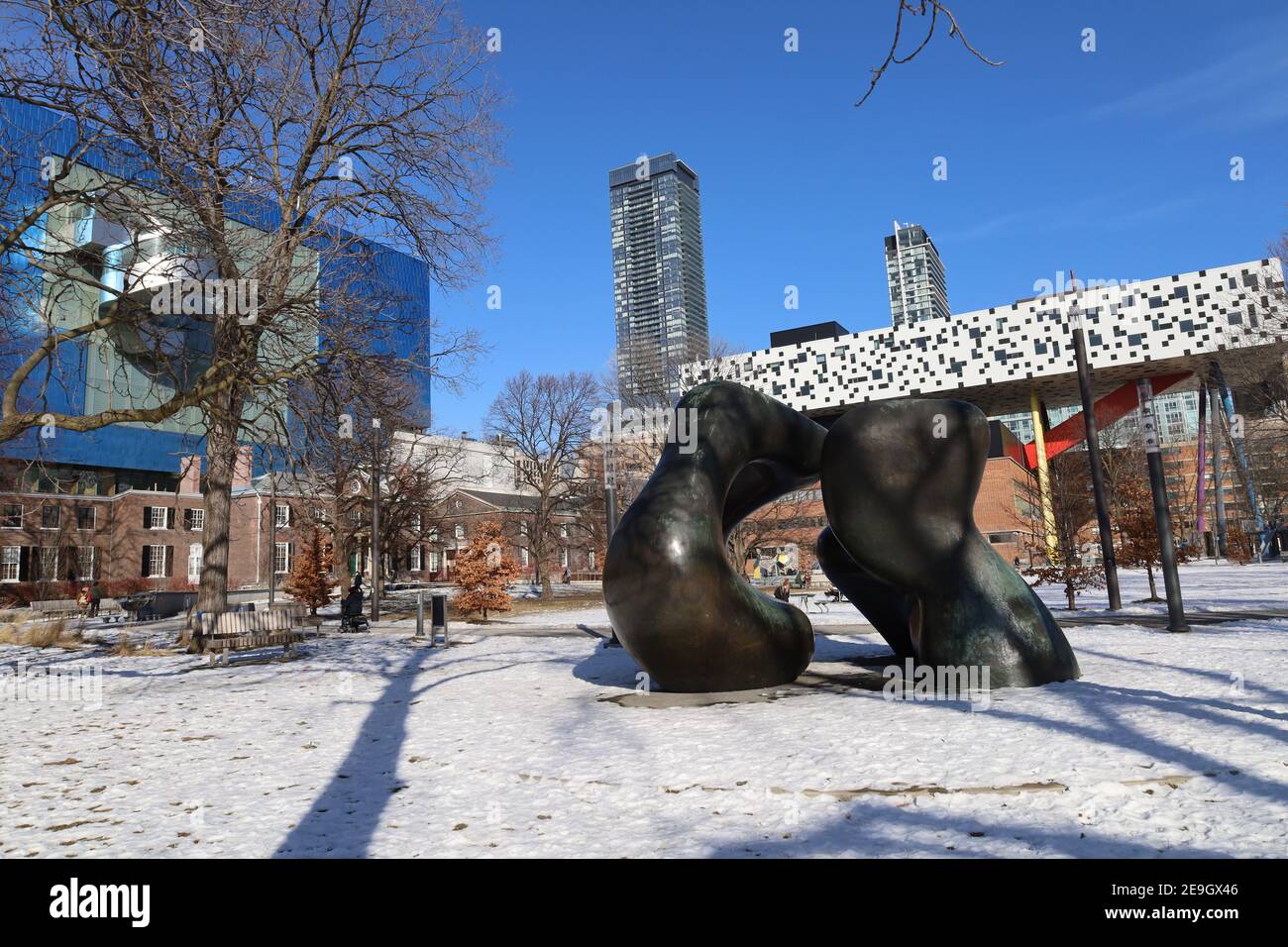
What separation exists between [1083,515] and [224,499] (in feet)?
179

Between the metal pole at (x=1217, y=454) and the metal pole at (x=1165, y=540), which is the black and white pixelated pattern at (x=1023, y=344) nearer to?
the metal pole at (x=1217, y=454)

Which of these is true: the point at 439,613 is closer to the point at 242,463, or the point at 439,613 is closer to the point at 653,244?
the point at 242,463

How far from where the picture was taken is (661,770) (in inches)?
239

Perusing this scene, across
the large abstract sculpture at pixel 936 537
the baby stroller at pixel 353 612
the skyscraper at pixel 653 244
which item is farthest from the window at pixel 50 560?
the skyscraper at pixel 653 244

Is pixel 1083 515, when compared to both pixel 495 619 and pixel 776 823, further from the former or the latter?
pixel 776 823

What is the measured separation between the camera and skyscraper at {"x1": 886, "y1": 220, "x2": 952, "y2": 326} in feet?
448

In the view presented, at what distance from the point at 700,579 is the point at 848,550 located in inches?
83.8

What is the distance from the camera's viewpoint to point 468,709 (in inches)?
364

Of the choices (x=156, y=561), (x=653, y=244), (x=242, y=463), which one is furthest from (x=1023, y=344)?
(x=653, y=244)

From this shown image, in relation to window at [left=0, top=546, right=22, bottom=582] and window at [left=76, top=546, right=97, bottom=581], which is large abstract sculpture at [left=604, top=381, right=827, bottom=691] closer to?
window at [left=0, top=546, right=22, bottom=582]

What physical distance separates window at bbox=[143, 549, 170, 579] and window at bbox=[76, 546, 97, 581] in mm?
3547

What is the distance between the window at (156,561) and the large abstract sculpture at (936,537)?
5331 centimetres

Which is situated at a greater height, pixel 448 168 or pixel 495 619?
pixel 448 168

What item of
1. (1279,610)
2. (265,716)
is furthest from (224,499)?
(1279,610)
